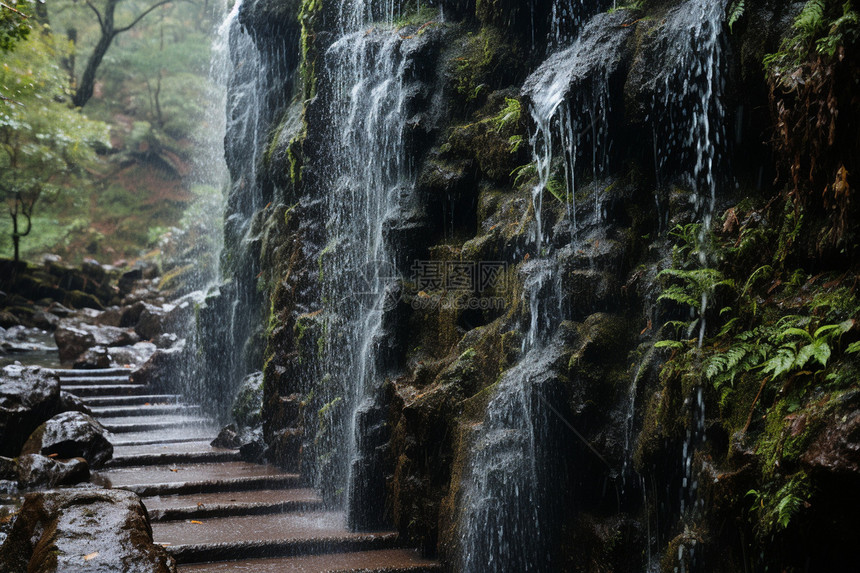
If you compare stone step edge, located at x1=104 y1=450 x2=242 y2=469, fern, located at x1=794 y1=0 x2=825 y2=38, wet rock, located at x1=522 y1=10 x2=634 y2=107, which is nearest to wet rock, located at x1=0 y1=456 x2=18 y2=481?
stone step edge, located at x1=104 y1=450 x2=242 y2=469

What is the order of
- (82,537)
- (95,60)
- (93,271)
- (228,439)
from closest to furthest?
(82,537) → (228,439) → (93,271) → (95,60)

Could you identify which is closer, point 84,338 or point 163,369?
point 163,369

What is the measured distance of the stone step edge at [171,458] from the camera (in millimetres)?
8930

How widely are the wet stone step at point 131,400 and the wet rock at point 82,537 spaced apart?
893cm

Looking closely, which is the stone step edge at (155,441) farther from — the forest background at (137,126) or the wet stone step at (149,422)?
the forest background at (137,126)

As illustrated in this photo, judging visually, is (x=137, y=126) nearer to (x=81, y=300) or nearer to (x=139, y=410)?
(x=81, y=300)

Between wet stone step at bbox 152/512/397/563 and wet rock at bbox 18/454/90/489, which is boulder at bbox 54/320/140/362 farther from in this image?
wet stone step at bbox 152/512/397/563

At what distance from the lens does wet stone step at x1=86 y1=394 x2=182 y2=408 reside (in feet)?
42.3

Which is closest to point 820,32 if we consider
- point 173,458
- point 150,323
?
point 173,458

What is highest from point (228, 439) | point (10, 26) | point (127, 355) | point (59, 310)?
point (10, 26)

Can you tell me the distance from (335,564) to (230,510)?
205 centimetres

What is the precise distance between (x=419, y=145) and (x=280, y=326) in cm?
416

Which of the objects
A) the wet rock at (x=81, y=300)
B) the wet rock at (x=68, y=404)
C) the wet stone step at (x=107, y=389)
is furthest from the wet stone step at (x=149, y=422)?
the wet rock at (x=81, y=300)

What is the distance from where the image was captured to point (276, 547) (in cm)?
630
